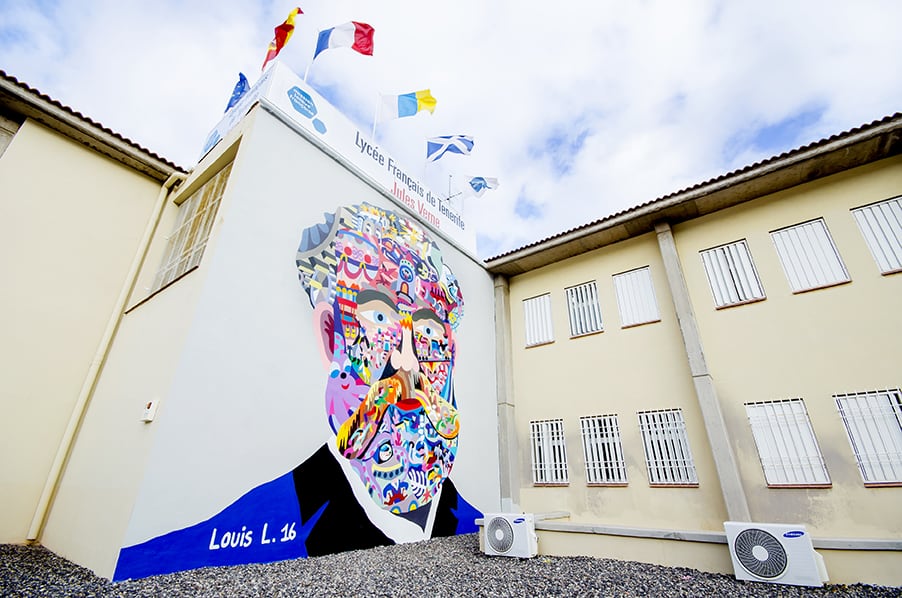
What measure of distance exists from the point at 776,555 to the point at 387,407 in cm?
562

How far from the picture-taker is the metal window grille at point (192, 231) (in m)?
6.27

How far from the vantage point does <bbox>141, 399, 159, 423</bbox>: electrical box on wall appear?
467 cm

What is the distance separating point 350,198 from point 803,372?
8.36 m

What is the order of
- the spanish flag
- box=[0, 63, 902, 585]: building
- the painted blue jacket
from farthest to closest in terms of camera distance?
the spanish flag < box=[0, 63, 902, 585]: building < the painted blue jacket

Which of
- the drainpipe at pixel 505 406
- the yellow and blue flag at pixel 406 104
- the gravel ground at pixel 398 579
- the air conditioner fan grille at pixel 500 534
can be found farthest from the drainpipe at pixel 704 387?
the yellow and blue flag at pixel 406 104

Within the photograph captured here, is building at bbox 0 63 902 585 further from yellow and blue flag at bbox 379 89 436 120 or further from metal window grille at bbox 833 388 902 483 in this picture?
yellow and blue flag at bbox 379 89 436 120

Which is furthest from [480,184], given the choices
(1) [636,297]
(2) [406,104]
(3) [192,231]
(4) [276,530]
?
(4) [276,530]

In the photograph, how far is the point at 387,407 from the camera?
7223mm

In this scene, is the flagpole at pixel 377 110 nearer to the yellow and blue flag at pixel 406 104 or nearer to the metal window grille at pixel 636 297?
the yellow and blue flag at pixel 406 104

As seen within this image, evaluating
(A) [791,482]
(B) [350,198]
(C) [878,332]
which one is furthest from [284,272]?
(C) [878,332]

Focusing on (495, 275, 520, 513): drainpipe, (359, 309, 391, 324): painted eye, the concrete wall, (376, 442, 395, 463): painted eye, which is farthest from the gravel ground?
(359, 309, 391, 324): painted eye

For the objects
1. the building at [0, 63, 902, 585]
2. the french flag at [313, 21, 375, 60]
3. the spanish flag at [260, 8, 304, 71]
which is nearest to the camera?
the building at [0, 63, 902, 585]

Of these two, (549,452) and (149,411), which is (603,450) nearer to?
(549,452)

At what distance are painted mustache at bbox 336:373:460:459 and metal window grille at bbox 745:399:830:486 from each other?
5.37 meters
